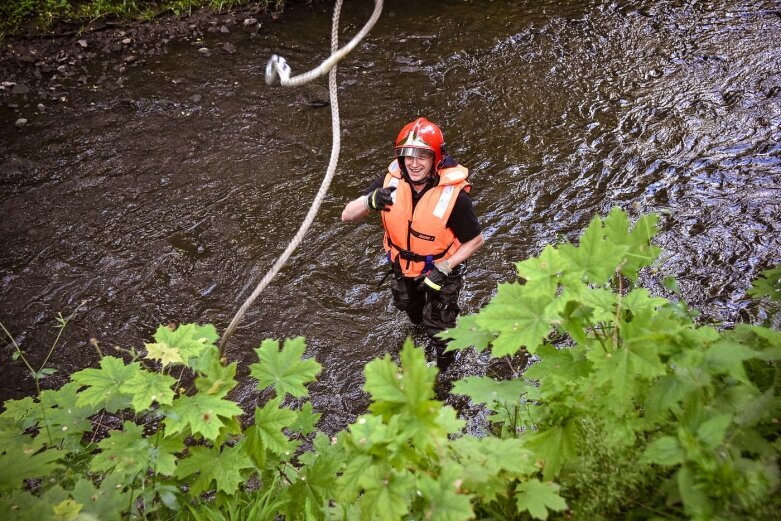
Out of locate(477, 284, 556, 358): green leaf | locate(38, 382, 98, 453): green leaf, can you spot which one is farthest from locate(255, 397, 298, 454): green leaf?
locate(477, 284, 556, 358): green leaf

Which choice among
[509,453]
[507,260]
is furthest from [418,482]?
[507,260]

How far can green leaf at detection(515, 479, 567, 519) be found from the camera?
84.4 inches

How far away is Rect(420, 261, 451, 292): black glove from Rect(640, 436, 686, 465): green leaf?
2988 mm

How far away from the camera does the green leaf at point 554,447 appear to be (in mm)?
2324

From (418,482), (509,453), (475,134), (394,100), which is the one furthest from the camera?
(394,100)

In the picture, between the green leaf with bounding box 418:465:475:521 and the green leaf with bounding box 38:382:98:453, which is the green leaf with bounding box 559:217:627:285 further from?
the green leaf with bounding box 38:382:98:453

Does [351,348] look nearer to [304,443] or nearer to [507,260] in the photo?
[304,443]

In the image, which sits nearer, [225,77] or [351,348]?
[351,348]

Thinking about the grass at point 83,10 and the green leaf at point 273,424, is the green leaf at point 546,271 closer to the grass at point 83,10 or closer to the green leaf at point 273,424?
the green leaf at point 273,424

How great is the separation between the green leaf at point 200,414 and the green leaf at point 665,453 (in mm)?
1658

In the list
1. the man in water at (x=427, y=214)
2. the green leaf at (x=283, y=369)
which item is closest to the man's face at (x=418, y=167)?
the man in water at (x=427, y=214)

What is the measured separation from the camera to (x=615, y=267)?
2.36 m

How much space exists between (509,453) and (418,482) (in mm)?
380

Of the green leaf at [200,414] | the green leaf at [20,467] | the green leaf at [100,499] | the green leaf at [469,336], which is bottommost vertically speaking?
the green leaf at [100,499]
